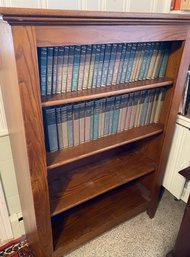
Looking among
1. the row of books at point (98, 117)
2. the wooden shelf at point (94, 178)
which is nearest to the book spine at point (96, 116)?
the row of books at point (98, 117)

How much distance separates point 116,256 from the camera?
4.48ft

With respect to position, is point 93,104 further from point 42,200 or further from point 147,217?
point 147,217

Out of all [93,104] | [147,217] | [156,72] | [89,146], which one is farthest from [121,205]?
[156,72]

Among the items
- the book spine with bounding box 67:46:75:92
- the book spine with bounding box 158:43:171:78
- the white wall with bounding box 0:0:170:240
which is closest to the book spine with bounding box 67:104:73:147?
the book spine with bounding box 67:46:75:92

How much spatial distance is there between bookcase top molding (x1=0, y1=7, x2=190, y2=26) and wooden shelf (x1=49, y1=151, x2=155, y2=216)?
2.87 ft

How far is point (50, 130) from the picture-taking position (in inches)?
39.9

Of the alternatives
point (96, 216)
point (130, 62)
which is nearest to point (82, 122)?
point (130, 62)

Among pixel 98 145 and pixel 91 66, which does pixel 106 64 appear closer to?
pixel 91 66

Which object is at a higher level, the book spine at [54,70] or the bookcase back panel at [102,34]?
the bookcase back panel at [102,34]

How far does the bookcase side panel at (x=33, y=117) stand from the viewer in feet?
2.21

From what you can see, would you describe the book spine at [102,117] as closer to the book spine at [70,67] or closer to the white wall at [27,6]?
the book spine at [70,67]

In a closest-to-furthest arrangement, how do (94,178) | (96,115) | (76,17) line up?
1. (76,17)
2. (96,115)
3. (94,178)

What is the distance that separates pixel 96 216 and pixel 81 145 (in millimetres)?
586

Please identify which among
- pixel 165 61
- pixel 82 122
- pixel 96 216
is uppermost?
pixel 165 61
